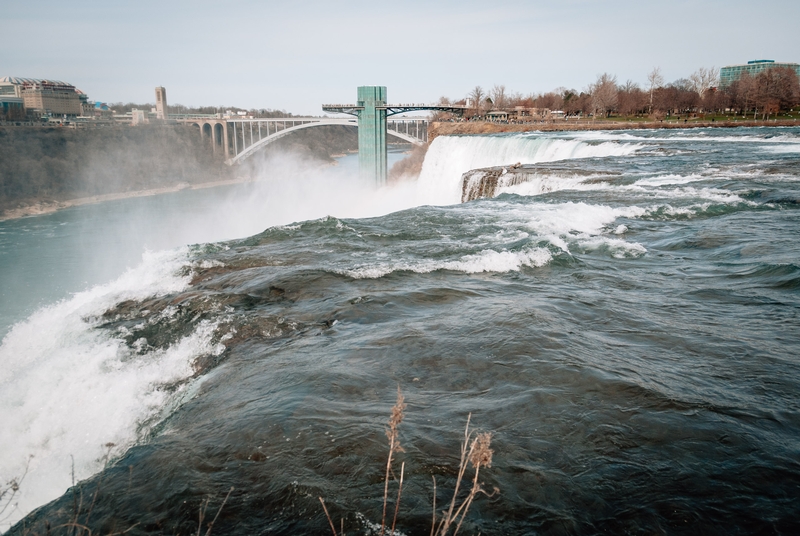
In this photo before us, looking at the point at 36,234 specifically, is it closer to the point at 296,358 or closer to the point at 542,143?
the point at 542,143

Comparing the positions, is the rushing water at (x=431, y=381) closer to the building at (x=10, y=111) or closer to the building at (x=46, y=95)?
the building at (x=10, y=111)

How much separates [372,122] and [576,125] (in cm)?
1772

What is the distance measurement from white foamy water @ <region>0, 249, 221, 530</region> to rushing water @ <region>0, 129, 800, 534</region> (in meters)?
0.03

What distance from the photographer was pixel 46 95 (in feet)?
243

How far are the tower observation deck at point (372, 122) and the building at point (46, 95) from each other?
164 feet

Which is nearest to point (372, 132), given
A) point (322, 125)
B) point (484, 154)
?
point (322, 125)

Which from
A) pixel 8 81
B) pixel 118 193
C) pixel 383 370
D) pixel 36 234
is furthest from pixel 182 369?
pixel 8 81

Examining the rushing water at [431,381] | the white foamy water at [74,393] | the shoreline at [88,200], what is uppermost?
the rushing water at [431,381]

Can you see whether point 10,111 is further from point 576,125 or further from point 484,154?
point 576,125

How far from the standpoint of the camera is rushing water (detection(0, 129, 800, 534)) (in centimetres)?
290

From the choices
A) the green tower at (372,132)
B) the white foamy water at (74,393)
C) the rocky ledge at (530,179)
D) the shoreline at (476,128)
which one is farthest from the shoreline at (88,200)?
the white foamy water at (74,393)

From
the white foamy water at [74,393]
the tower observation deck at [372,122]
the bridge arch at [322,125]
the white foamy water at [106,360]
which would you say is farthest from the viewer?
the bridge arch at [322,125]

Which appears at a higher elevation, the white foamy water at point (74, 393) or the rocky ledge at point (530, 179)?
the rocky ledge at point (530, 179)

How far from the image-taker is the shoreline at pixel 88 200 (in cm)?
3931
